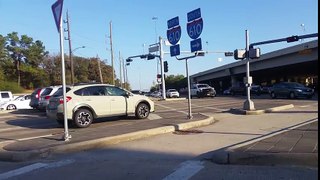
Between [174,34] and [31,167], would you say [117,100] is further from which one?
[31,167]

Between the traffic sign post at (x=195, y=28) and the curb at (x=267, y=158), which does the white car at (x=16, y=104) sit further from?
the curb at (x=267, y=158)

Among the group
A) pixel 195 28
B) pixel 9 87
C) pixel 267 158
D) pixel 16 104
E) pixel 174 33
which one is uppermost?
pixel 174 33

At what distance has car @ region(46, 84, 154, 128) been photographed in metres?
15.7

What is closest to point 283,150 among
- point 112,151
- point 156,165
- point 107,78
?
point 156,165

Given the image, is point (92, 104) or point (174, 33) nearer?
point (92, 104)

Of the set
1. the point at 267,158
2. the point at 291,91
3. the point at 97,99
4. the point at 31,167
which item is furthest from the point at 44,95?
the point at 291,91

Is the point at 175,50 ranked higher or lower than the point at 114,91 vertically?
higher

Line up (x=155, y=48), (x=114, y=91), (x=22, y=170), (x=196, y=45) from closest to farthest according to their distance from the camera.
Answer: (x=22, y=170) → (x=196, y=45) → (x=114, y=91) → (x=155, y=48)

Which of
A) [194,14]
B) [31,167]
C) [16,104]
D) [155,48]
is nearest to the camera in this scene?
[31,167]

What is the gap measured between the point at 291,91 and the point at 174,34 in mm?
23356

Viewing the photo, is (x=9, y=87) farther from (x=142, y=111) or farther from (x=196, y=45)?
(x=196, y=45)

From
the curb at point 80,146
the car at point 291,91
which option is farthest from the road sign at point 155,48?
the curb at point 80,146

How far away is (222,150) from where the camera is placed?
9.13 m

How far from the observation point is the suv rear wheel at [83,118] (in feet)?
51.4
